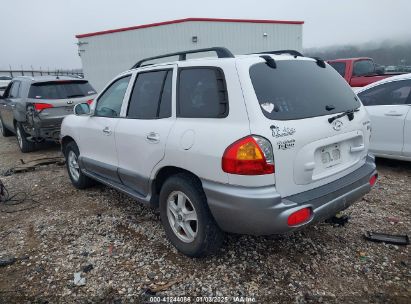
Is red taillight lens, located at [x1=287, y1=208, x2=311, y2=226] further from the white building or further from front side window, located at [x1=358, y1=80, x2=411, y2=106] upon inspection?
the white building

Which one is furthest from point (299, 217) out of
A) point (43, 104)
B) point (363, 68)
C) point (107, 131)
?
point (363, 68)

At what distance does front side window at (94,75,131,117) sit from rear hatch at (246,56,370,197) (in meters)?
1.78

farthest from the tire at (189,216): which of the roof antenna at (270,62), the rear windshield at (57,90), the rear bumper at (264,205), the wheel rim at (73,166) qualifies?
the rear windshield at (57,90)

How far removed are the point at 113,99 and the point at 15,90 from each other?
555 centimetres

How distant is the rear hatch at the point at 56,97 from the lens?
6.97 metres

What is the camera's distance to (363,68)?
9930 millimetres

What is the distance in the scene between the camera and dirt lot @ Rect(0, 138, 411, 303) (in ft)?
8.67

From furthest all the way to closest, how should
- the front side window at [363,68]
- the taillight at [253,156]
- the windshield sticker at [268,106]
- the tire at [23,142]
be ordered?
1. the front side window at [363,68]
2. the tire at [23,142]
3. the windshield sticker at [268,106]
4. the taillight at [253,156]

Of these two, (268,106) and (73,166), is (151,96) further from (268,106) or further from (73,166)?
(73,166)

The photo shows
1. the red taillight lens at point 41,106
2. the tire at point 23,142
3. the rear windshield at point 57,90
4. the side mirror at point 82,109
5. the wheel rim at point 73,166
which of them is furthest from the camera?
the tire at point 23,142

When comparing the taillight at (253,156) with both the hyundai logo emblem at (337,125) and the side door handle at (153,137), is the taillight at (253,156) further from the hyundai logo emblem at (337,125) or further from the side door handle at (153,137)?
the side door handle at (153,137)

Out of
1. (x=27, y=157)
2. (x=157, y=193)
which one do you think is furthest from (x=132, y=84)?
(x=27, y=157)

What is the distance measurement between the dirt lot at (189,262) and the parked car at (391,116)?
1028 mm

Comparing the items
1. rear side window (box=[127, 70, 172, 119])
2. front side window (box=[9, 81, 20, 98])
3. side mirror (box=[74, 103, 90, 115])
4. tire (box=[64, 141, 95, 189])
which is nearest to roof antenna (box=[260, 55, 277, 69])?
rear side window (box=[127, 70, 172, 119])
